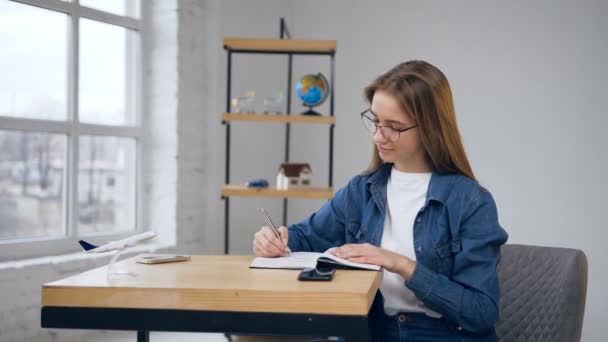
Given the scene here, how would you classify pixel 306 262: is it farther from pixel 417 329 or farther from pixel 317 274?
pixel 417 329

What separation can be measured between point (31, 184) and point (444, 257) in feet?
7.26

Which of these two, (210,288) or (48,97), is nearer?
(210,288)

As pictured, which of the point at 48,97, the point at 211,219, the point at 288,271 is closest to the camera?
the point at 288,271

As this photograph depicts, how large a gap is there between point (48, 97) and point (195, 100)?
822 millimetres

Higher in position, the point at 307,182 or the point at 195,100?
the point at 195,100

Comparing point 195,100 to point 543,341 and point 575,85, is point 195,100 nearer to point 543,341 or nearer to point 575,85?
point 575,85

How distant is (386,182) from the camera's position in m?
1.79

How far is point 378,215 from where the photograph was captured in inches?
68.6

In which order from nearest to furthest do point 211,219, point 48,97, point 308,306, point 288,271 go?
point 308,306
point 288,271
point 48,97
point 211,219

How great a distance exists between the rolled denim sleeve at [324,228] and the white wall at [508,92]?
1947 mm

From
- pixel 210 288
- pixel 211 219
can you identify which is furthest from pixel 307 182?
pixel 210 288

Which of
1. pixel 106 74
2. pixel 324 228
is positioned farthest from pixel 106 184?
pixel 324 228

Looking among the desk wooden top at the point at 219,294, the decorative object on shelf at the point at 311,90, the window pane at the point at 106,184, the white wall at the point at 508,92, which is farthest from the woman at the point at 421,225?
the white wall at the point at 508,92

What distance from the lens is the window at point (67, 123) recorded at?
9.80 feet
